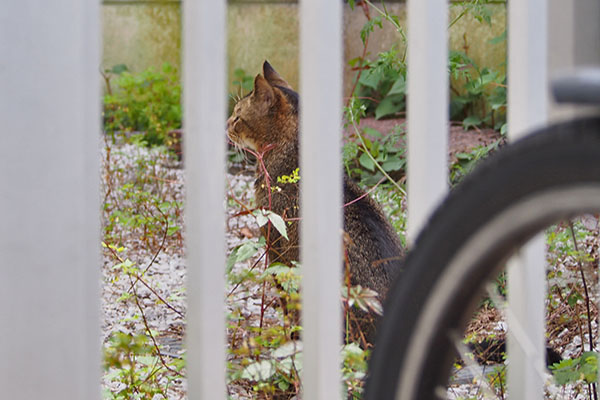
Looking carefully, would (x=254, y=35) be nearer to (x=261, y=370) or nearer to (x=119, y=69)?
(x=119, y=69)

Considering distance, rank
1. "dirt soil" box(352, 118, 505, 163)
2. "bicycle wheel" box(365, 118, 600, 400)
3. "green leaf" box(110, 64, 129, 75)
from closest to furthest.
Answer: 1. "bicycle wheel" box(365, 118, 600, 400)
2. "dirt soil" box(352, 118, 505, 163)
3. "green leaf" box(110, 64, 129, 75)

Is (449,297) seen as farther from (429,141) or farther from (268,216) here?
(268,216)

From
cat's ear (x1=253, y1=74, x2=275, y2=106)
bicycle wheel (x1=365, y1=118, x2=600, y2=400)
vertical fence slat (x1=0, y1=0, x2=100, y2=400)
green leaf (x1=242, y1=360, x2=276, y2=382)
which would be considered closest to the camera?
bicycle wheel (x1=365, y1=118, x2=600, y2=400)

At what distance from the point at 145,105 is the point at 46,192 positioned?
4237mm

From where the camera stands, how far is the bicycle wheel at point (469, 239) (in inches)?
21.6

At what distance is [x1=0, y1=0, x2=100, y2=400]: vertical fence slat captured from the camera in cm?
83

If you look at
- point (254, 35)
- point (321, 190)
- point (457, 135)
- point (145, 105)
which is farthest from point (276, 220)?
point (254, 35)

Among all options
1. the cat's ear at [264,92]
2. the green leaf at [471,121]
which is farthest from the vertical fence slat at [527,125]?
the green leaf at [471,121]

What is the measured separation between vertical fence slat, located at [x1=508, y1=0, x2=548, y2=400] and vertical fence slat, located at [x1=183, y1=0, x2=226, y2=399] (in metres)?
0.36

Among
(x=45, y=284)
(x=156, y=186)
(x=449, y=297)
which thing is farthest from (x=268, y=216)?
(x=156, y=186)

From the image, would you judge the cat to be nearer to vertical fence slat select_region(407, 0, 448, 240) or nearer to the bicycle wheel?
vertical fence slat select_region(407, 0, 448, 240)

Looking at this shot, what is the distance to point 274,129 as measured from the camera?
2379 mm

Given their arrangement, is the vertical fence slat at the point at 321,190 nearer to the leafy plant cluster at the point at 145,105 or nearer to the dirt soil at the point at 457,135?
the dirt soil at the point at 457,135

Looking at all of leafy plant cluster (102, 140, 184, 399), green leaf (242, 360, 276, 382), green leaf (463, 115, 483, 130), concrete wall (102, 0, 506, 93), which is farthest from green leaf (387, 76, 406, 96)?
green leaf (242, 360, 276, 382)
